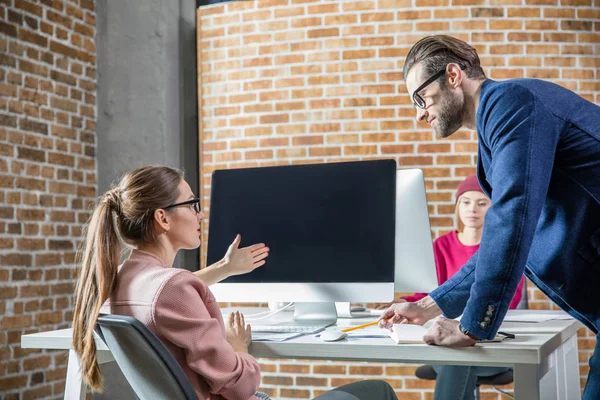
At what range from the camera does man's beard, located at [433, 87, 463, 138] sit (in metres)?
1.70

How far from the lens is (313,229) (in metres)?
2.09

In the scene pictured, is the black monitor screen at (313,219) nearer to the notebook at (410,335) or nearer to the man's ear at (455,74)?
the notebook at (410,335)

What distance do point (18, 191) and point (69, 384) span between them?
1912 mm

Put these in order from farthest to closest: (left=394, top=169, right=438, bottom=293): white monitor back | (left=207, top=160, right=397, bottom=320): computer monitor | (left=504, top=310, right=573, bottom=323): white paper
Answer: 1. (left=394, top=169, right=438, bottom=293): white monitor back
2. (left=504, top=310, right=573, bottom=323): white paper
3. (left=207, top=160, right=397, bottom=320): computer monitor

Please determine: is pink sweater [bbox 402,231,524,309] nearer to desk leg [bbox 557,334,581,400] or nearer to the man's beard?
desk leg [bbox 557,334,581,400]

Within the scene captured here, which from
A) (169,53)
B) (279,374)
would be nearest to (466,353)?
(279,374)

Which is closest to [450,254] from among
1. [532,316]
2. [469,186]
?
[469,186]

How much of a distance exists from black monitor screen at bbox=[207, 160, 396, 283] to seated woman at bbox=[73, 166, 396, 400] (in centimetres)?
39

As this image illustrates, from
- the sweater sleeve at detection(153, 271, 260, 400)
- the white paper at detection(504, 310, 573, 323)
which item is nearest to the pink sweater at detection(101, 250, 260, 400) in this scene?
the sweater sleeve at detection(153, 271, 260, 400)

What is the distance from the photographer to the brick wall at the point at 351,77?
3.79 metres

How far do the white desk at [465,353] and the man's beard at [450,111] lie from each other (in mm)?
551

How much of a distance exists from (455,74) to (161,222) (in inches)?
32.0

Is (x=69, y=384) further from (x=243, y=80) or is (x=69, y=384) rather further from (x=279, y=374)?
(x=243, y=80)

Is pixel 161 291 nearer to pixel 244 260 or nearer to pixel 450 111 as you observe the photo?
pixel 244 260
